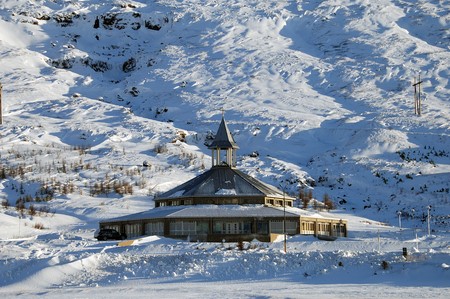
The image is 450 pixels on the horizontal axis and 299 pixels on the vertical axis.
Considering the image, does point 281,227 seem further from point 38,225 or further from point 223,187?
point 38,225

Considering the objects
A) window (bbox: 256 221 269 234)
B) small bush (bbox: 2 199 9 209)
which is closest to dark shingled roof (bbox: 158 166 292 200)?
window (bbox: 256 221 269 234)

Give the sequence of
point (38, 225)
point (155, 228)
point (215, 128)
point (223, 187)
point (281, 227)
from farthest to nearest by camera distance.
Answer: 1. point (215, 128)
2. point (38, 225)
3. point (223, 187)
4. point (281, 227)
5. point (155, 228)

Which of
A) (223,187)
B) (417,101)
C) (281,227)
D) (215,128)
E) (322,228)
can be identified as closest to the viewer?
(281,227)

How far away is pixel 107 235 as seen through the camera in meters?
69.2

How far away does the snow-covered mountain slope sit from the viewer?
339 feet

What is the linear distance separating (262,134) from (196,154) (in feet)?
40.2

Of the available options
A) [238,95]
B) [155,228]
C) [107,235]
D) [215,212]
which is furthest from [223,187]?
[238,95]

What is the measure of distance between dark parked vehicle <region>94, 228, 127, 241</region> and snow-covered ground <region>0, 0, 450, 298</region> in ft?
9.69

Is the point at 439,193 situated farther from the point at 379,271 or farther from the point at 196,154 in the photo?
the point at 379,271

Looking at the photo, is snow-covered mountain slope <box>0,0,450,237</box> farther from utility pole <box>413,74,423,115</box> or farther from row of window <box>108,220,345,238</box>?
row of window <box>108,220,345,238</box>

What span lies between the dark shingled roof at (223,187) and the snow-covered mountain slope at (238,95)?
1715 centimetres

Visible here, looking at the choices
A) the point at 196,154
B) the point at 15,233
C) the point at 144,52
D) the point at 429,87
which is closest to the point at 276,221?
the point at 15,233

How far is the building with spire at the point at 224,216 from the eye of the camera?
6994 cm

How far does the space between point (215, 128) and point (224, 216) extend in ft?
176
